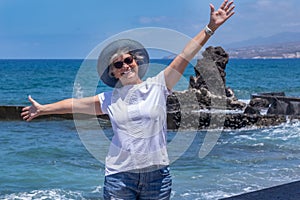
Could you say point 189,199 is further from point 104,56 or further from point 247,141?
point 247,141

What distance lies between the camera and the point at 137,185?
3.11 metres

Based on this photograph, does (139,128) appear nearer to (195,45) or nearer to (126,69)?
(126,69)

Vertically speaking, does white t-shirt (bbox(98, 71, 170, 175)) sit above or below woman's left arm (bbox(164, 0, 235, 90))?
below

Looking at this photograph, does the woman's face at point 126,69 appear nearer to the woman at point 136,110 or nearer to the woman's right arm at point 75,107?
the woman at point 136,110

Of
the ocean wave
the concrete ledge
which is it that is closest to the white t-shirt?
the concrete ledge

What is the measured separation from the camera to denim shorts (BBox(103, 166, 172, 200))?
3.10 metres

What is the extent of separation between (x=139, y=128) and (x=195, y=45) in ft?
1.80

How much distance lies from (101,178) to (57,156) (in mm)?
3145

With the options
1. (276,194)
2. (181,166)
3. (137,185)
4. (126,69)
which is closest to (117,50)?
(126,69)

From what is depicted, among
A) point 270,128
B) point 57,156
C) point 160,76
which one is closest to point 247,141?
point 270,128

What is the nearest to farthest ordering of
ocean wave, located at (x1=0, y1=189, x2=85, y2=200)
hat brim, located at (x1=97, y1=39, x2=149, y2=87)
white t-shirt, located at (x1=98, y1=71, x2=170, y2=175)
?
white t-shirt, located at (x1=98, y1=71, x2=170, y2=175)
hat brim, located at (x1=97, y1=39, x2=149, y2=87)
ocean wave, located at (x1=0, y1=189, x2=85, y2=200)

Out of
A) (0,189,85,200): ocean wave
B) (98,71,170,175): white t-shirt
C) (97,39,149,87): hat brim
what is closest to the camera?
(98,71,170,175): white t-shirt

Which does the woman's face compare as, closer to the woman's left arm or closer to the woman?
the woman

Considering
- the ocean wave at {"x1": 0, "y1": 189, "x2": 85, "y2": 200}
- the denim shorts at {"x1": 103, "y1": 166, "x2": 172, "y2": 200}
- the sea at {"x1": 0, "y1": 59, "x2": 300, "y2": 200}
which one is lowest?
the sea at {"x1": 0, "y1": 59, "x2": 300, "y2": 200}
